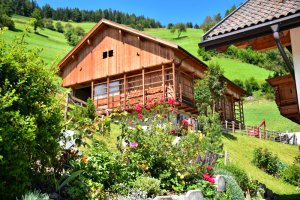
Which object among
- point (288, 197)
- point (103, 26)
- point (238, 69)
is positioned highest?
point (238, 69)

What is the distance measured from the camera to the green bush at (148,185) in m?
7.68

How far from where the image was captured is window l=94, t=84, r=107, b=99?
28562 mm

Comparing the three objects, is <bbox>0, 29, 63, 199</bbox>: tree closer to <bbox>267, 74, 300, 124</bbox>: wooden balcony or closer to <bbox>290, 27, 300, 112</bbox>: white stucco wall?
<bbox>290, 27, 300, 112</bbox>: white stucco wall

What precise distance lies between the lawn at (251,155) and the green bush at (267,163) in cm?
43

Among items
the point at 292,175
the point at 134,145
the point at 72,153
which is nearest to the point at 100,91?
the point at 292,175

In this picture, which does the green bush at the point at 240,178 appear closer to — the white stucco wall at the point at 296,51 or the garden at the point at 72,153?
the garden at the point at 72,153

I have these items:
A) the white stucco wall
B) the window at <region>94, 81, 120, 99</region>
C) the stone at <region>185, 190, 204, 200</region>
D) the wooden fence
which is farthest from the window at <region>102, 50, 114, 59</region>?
the white stucco wall

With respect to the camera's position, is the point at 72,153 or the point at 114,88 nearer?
the point at 72,153

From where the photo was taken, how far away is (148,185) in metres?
7.74

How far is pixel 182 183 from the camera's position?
28.3 ft

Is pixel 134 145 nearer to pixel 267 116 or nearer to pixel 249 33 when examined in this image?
pixel 249 33

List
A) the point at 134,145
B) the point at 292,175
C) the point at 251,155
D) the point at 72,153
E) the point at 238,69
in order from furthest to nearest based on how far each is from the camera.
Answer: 1. the point at 238,69
2. the point at 251,155
3. the point at 292,175
4. the point at 134,145
5. the point at 72,153

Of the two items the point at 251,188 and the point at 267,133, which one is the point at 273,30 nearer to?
the point at 251,188

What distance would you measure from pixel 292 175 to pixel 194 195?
11459 millimetres
